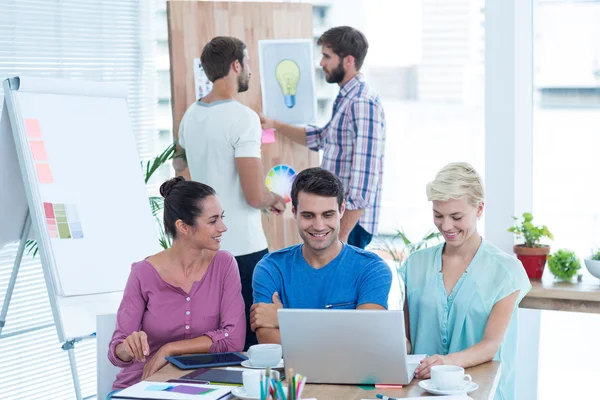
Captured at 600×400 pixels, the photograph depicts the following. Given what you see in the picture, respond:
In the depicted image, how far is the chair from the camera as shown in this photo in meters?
2.58

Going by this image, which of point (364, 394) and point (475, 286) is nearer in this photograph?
point (364, 394)

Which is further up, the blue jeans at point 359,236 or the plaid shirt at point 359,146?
the plaid shirt at point 359,146

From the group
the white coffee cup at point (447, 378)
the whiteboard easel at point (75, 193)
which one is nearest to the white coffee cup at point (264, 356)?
the white coffee cup at point (447, 378)

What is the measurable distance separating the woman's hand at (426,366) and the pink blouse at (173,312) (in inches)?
26.6

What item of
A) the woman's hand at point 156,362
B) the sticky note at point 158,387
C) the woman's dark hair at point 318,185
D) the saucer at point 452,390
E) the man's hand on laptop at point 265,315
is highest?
the woman's dark hair at point 318,185

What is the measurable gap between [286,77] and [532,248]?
1.37 metres

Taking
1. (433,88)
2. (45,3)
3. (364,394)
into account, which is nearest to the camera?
(364,394)

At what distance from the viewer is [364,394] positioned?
1912 millimetres

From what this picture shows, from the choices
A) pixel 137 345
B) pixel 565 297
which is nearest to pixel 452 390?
pixel 137 345

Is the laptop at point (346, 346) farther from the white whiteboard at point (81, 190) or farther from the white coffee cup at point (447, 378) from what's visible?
the white whiteboard at point (81, 190)

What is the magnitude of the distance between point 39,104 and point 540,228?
213cm

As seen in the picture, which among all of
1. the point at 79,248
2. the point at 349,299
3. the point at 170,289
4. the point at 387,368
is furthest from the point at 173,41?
the point at 387,368

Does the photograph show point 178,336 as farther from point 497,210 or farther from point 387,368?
point 497,210

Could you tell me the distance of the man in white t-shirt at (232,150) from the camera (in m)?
3.25
